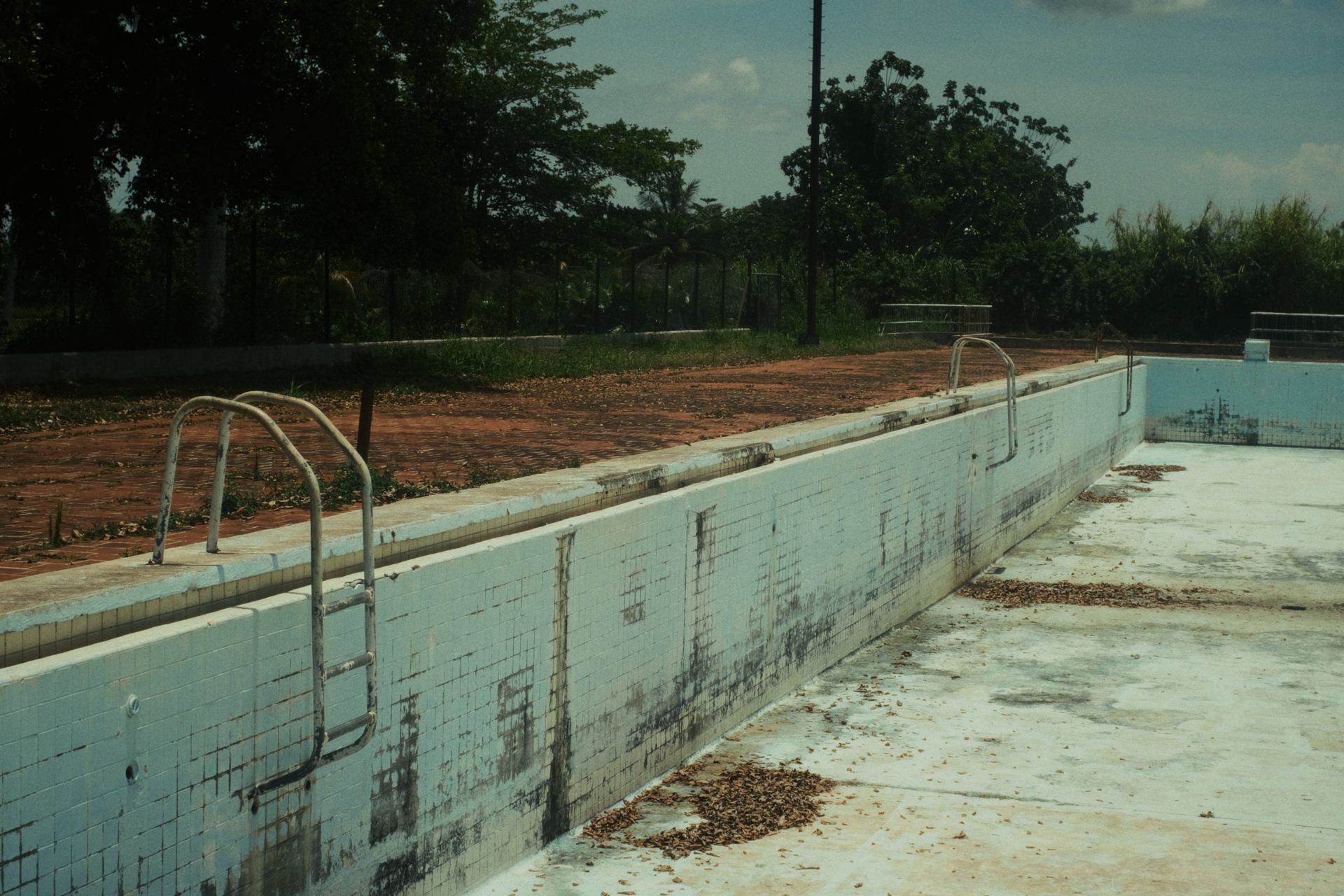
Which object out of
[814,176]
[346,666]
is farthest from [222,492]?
[814,176]

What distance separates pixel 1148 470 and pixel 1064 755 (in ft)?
49.8

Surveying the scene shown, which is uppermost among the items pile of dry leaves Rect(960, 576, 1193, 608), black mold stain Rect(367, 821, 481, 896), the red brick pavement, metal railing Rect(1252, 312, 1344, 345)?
metal railing Rect(1252, 312, 1344, 345)

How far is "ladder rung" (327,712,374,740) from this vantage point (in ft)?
13.5

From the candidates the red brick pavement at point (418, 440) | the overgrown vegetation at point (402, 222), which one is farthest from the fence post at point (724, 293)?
the red brick pavement at point (418, 440)

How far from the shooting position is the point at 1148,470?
21.5 meters

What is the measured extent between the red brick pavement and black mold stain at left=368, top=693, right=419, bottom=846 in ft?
4.68

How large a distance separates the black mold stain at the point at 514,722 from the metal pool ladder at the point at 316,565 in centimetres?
105

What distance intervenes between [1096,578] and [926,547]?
2388 mm

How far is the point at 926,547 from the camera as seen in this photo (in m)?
11.4

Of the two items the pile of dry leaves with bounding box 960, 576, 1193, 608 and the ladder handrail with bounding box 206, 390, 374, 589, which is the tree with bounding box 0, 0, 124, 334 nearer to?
the pile of dry leaves with bounding box 960, 576, 1193, 608

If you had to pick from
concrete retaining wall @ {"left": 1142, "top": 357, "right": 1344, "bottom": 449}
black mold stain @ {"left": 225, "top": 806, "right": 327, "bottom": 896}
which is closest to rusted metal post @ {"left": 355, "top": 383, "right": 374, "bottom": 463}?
black mold stain @ {"left": 225, "top": 806, "right": 327, "bottom": 896}

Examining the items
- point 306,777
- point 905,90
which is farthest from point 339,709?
point 905,90

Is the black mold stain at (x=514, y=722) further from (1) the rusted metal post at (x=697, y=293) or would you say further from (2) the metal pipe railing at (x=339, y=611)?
(1) the rusted metal post at (x=697, y=293)

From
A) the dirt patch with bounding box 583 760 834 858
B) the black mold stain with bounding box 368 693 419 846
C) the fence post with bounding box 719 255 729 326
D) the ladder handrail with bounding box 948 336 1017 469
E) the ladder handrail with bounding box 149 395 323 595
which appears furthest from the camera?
the fence post with bounding box 719 255 729 326
